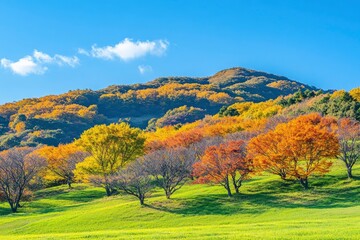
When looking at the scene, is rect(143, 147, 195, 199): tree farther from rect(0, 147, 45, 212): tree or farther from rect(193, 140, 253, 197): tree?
rect(0, 147, 45, 212): tree

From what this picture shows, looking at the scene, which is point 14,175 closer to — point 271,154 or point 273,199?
point 271,154

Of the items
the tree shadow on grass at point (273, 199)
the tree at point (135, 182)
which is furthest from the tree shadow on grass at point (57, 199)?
the tree shadow on grass at point (273, 199)

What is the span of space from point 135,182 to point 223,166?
11.5 metres

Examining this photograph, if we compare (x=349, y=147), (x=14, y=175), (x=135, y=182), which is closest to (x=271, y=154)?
(x=349, y=147)

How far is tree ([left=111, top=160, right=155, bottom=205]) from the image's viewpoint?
53.6m

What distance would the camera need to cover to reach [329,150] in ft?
178

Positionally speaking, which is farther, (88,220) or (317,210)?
(88,220)

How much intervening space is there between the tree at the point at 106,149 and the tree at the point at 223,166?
75.4 ft

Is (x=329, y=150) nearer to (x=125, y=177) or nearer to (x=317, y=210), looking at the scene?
(x=317, y=210)

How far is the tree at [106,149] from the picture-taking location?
7444 centimetres

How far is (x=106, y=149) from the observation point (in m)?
76.4

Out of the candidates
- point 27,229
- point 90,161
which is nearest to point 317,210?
point 27,229

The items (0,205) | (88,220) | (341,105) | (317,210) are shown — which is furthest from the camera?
(341,105)

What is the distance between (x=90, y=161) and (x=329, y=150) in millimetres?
40835
